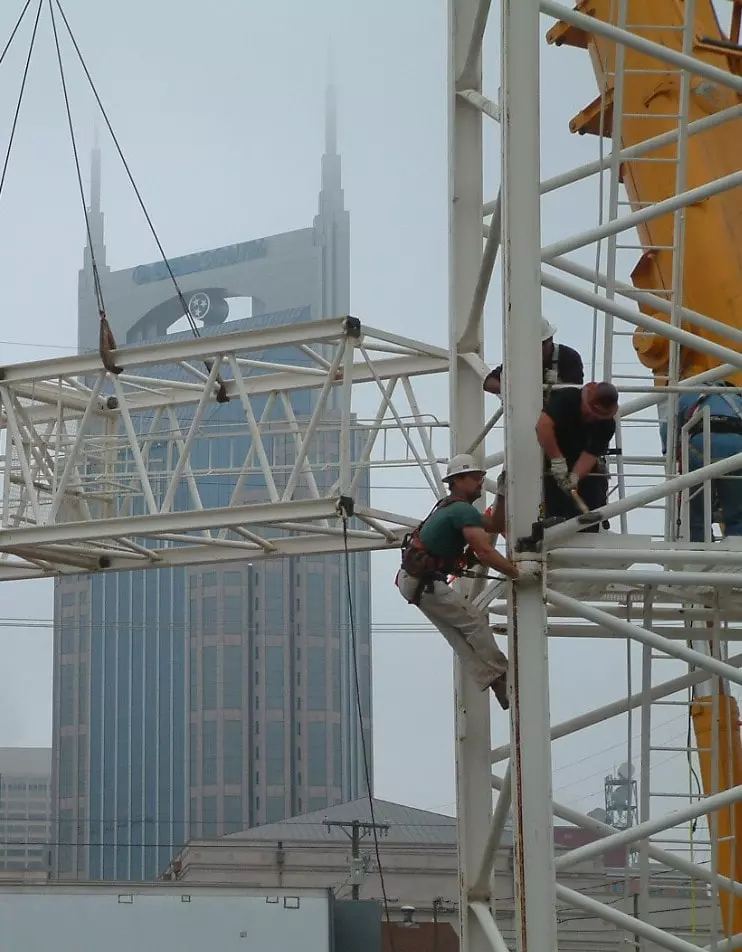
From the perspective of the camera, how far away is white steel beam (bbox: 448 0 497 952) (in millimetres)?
11766

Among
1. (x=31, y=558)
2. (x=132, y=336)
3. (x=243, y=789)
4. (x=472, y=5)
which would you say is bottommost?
(x=243, y=789)

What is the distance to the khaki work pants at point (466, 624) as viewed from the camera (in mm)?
10898

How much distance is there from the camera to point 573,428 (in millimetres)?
9719

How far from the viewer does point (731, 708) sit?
12.3 metres

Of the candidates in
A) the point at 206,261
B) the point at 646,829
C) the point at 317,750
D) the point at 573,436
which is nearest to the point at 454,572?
the point at 573,436

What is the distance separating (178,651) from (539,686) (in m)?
112

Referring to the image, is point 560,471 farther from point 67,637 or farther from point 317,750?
point 67,637

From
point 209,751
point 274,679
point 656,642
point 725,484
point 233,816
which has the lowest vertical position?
point 233,816

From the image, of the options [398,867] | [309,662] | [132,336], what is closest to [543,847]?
[398,867]

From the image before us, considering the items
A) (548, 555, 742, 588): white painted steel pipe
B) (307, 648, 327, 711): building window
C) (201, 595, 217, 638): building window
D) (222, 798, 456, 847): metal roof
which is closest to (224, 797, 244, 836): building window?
(307, 648, 327, 711): building window

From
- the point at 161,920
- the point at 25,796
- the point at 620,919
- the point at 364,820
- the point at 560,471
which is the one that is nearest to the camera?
the point at 620,919

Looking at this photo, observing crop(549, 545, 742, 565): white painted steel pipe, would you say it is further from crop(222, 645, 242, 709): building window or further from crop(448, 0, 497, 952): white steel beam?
crop(222, 645, 242, 709): building window

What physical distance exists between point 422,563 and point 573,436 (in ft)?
5.32

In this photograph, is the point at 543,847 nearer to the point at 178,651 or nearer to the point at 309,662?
the point at 309,662
